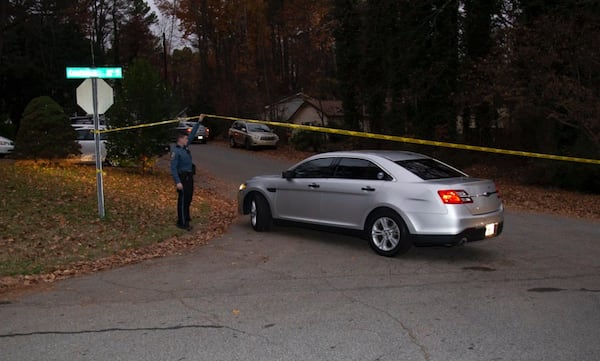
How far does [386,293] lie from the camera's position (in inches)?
244

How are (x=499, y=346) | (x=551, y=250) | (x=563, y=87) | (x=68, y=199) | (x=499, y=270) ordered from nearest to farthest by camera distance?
(x=499, y=346), (x=499, y=270), (x=551, y=250), (x=68, y=199), (x=563, y=87)

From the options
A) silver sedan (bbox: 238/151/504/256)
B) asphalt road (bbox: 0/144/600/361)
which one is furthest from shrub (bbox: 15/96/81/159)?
asphalt road (bbox: 0/144/600/361)

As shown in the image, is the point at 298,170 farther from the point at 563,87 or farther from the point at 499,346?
the point at 563,87

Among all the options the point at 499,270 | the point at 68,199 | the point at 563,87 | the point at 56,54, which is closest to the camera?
the point at 499,270

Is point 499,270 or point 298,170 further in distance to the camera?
point 298,170

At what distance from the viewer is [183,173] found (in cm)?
1028

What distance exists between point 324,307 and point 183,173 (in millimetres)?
5322

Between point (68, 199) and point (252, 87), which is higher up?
point (252, 87)

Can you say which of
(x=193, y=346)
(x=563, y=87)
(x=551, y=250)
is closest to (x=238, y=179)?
(x=563, y=87)

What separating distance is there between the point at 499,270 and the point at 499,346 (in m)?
2.78

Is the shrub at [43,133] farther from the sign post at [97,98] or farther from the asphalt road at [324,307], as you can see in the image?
the asphalt road at [324,307]

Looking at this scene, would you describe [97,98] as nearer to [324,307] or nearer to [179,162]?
[179,162]

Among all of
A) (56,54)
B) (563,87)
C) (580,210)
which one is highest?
(56,54)

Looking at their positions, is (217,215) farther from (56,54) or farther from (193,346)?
(56,54)
